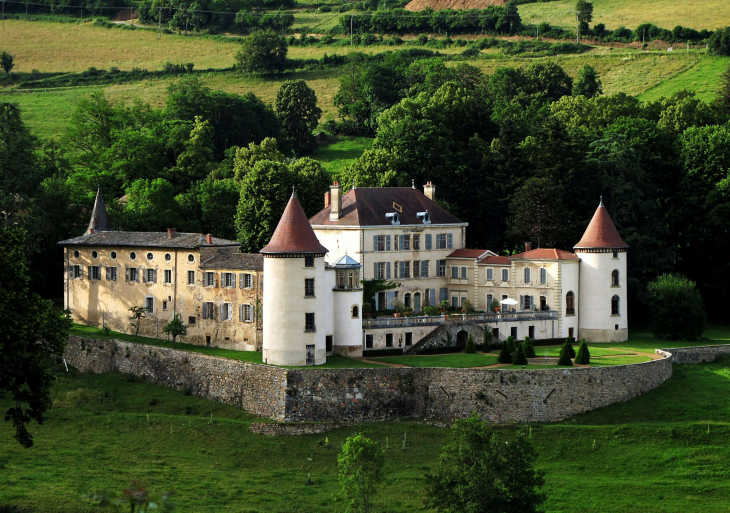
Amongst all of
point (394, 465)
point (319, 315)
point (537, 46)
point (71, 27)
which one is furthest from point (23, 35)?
point (394, 465)

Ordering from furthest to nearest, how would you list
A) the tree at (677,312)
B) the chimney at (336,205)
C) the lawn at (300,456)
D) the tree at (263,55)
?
1. the tree at (263,55)
2. the chimney at (336,205)
3. the tree at (677,312)
4. the lawn at (300,456)

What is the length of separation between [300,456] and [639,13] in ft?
367

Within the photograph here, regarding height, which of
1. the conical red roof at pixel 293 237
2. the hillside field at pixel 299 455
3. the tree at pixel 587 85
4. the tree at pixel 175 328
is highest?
the tree at pixel 587 85

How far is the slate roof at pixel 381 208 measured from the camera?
8362 cm

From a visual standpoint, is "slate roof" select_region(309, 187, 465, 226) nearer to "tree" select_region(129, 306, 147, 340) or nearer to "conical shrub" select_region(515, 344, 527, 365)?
"tree" select_region(129, 306, 147, 340)

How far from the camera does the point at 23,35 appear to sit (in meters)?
163

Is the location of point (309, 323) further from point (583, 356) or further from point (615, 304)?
point (615, 304)

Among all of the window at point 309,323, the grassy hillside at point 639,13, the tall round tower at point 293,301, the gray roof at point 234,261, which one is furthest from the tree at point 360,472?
the grassy hillside at point 639,13

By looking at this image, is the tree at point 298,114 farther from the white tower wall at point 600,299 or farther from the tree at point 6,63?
the white tower wall at point 600,299

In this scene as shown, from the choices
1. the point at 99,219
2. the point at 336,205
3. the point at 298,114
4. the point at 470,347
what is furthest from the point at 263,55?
the point at 470,347

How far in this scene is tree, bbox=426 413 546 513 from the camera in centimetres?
4994

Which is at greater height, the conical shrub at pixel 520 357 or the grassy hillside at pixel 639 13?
the grassy hillside at pixel 639 13

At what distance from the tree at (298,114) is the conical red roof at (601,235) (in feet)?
176

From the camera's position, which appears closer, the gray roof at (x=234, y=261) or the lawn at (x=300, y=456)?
the lawn at (x=300, y=456)
